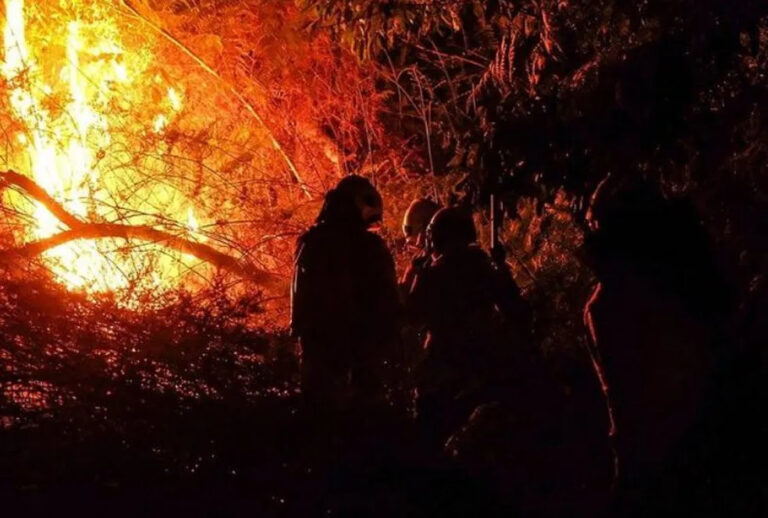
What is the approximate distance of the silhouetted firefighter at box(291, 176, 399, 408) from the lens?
6.18m

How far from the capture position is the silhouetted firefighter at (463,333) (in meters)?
6.92

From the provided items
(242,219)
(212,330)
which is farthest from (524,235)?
(212,330)

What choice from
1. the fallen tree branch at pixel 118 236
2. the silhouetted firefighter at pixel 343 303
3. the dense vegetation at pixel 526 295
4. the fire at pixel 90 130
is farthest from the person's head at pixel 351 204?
the fallen tree branch at pixel 118 236

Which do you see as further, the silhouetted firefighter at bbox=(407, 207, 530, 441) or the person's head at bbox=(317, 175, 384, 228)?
the silhouetted firefighter at bbox=(407, 207, 530, 441)

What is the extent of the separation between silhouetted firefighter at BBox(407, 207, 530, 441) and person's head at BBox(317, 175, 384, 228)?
2.59ft

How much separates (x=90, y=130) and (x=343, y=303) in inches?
222

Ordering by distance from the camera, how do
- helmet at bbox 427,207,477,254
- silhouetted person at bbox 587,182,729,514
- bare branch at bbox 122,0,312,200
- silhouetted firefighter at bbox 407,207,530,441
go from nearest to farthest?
silhouetted person at bbox 587,182,729,514 → silhouetted firefighter at bbox 407,207,530,441 → helmet at bbox 427,207,477,254 → bare branch at bbox 122,0,312,200

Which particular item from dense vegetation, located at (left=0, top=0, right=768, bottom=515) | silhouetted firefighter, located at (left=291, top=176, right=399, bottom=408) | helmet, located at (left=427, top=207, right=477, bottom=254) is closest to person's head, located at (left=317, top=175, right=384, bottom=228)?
silhouetted firefighter, located at (left=291, top=176, right=399, bottom=408)

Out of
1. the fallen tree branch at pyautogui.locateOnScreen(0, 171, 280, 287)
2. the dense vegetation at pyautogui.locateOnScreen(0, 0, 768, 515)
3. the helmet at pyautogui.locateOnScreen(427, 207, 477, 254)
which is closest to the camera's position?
the dense vegetation at pyautogui.locateOnScreen(0, 0, 768, 515)

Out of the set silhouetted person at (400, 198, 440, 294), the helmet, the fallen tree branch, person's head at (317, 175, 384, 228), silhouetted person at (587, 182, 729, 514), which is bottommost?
silhouetted person at (587, 182, 729, 514)

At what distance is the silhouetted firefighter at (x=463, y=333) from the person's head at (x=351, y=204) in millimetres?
790

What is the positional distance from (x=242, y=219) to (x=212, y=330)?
14.6 ft

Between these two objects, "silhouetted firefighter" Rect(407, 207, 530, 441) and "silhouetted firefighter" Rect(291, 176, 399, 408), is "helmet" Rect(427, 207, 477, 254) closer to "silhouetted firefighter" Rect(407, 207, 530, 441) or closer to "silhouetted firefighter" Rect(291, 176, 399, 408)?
"silhouetted firefighter" Rect(407, 207, 530, 441)

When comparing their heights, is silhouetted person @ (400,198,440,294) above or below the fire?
below
